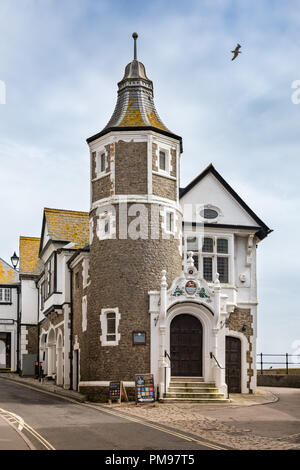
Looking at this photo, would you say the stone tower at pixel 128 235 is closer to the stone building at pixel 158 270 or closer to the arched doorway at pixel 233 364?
the stone building at pixel 158 270

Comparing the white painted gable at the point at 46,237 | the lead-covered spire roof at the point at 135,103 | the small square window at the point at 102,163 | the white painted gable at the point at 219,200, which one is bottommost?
the white painted gable at the point at 46,237

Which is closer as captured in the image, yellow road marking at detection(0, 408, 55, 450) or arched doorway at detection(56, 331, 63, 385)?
yellow road marking at detection(0, 408, 55, 450)

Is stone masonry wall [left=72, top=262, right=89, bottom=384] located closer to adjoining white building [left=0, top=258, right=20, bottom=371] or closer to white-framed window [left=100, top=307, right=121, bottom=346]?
white-framed window [left=100, top=307, right=121, bottom=346]

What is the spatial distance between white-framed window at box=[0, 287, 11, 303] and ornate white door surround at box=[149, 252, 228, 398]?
24.4 meters

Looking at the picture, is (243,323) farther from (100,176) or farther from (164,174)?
(100,176)

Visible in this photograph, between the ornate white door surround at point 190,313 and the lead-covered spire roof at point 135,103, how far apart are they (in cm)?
Answer: 623

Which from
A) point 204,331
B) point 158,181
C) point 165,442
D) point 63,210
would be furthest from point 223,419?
point 63,210

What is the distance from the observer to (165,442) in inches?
626

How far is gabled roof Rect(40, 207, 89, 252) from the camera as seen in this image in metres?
39.2

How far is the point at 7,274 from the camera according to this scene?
51.7 m

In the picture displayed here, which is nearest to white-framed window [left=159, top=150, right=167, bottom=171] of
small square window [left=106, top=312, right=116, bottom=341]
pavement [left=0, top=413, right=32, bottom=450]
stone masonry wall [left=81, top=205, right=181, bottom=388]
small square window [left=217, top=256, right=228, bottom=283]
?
stone masonry wall [left=81, top=205, right=181, bottom=388]

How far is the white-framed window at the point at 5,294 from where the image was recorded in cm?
5034

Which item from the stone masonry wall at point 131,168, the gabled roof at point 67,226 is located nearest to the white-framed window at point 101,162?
the stone masonry wall at point 131,168
